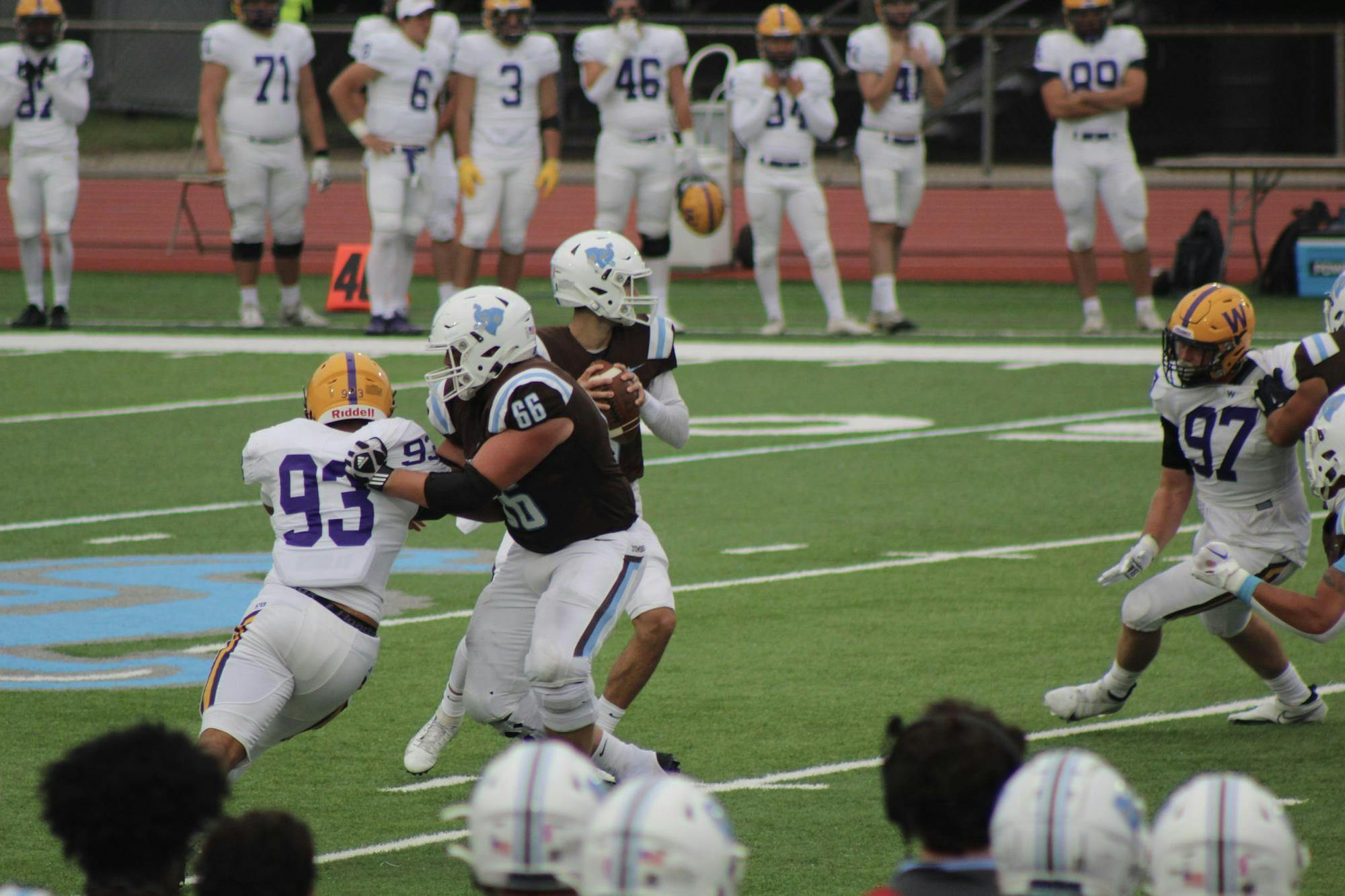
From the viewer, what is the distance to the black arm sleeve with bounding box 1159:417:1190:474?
245 inches

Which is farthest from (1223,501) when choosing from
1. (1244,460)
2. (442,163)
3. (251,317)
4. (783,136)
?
(251,317)

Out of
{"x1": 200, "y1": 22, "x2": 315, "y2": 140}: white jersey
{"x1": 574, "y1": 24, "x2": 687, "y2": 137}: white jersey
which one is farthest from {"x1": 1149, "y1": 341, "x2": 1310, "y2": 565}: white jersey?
{"x1": 200, "y1": 22, "x2": 315, "y2": 140}: white jersey

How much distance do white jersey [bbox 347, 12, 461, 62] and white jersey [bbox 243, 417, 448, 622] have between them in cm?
912

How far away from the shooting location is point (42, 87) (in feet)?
47.8

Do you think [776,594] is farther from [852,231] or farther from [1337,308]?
[852,231]

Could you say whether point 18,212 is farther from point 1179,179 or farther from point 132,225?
point 1179,179

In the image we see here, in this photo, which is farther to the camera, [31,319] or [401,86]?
[31,319]

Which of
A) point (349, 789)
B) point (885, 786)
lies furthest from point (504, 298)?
Result: point (885, 786)

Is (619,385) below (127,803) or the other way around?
the other way around

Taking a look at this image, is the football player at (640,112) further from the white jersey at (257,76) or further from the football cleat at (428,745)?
the football cleat at (428,745)

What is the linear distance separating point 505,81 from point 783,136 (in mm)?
1933

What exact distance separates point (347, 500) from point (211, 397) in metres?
7.37

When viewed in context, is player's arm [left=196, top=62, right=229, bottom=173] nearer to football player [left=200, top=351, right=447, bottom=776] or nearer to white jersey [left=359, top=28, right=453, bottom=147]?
white jersey [left=359, top=28, right=453, bottom=147]

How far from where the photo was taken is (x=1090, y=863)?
104 inches
